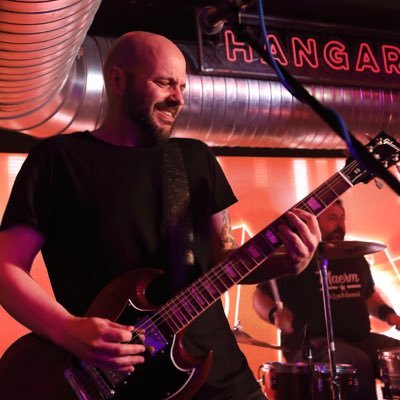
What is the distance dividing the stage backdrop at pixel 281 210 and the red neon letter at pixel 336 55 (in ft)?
4.27

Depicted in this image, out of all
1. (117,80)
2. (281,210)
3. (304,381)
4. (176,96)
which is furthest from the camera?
(281,210)

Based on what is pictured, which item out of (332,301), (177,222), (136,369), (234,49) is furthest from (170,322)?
(332,301)

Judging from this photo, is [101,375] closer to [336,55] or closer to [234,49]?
[234,49]

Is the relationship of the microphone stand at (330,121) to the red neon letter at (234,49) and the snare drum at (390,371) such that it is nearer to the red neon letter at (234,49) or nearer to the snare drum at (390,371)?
the red neon letter at (234,49)

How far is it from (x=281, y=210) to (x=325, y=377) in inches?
88.4

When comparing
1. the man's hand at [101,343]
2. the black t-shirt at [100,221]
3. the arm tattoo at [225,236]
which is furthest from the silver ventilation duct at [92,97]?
the man's hand at [101,343]

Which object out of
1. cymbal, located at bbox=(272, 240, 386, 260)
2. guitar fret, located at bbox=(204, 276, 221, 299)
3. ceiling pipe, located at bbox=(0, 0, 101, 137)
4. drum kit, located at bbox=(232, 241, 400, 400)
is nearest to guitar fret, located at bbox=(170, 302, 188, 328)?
guitar fret, located at bbox=(204, 276, 221, 299)

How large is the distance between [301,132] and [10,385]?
3774 mm

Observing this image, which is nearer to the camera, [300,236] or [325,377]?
[300,236]

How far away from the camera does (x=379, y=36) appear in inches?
212

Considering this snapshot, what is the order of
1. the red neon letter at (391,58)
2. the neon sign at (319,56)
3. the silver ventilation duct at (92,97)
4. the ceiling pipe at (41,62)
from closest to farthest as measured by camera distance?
1. the ceiling pipe at (41,62)
2. the silver ventilation duct at (92,97)
3. the neon sign at (319,56)
4. the red neon letter at (391,58)

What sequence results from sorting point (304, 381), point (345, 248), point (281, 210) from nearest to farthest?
point (304, 381) → point (345, 248) → point (281, 210)

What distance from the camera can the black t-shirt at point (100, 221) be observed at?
1762mm

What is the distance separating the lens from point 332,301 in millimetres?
5207
